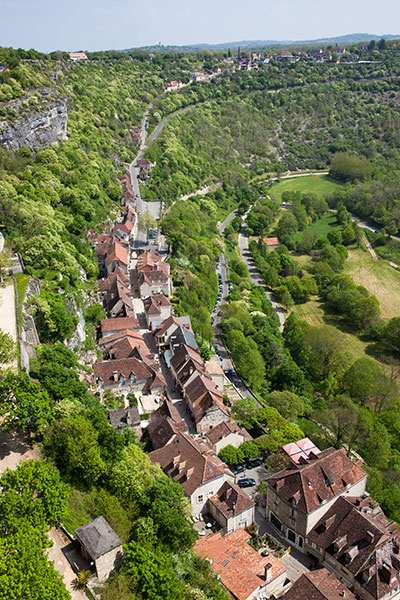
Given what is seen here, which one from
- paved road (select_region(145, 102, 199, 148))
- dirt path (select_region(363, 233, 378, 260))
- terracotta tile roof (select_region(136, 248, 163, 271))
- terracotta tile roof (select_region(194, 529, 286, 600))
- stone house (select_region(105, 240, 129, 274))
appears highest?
paved road (select_region(145, 102, 199, 148))

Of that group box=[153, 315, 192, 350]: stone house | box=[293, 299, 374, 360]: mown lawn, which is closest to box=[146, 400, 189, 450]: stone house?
Answer: box=[153, 315, 192, 350]: stone house

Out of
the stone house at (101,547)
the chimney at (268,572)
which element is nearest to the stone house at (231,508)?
the chimney at (268,572)

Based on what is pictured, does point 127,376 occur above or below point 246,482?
above

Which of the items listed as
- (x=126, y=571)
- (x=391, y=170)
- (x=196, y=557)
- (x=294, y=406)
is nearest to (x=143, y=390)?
(x=294, y=406)

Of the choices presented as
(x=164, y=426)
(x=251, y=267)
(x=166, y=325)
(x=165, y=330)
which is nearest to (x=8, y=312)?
(x=164, y=426)

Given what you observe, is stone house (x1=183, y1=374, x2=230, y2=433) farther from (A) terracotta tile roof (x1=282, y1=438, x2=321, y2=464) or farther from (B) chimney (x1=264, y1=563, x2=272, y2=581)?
(B) chimney (x1=264, y1=563, x2=272, y2=581)

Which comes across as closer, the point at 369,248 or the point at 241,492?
the point at 241,492

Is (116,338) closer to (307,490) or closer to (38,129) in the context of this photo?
(307,490)
